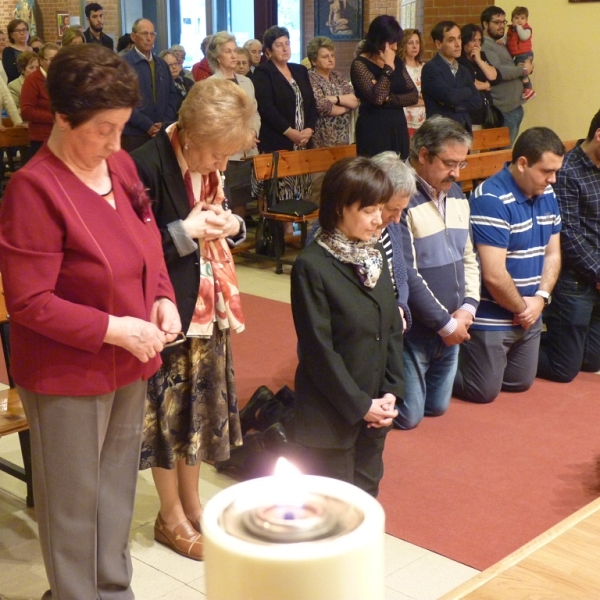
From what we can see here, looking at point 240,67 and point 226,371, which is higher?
point 240,67

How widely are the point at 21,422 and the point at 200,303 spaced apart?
793 millimetres

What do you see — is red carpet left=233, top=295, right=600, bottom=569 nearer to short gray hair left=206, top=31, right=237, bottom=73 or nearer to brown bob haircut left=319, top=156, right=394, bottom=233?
brown bob haircut left=319, top=156, right=394, bottom=233

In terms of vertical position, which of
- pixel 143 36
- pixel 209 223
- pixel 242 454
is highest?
pixel 143 36

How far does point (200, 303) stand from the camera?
8.29ft

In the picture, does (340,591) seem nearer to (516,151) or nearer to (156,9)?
(516,151)

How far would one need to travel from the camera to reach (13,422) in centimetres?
286

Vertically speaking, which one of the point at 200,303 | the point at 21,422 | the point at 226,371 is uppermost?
the point at 200,303

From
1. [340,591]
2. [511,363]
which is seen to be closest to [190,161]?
[340,591]

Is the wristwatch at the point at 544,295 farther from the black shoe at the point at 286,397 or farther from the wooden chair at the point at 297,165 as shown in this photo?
the wooden chair at the point at 297,165

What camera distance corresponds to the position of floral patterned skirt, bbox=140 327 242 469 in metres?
2.60

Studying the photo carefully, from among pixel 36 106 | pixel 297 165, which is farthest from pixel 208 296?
pixel 36 106

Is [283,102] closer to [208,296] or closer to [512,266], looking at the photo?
[512,266]

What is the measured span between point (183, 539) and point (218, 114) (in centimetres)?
133

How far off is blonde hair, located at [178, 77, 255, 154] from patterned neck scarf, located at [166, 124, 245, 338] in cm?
15
